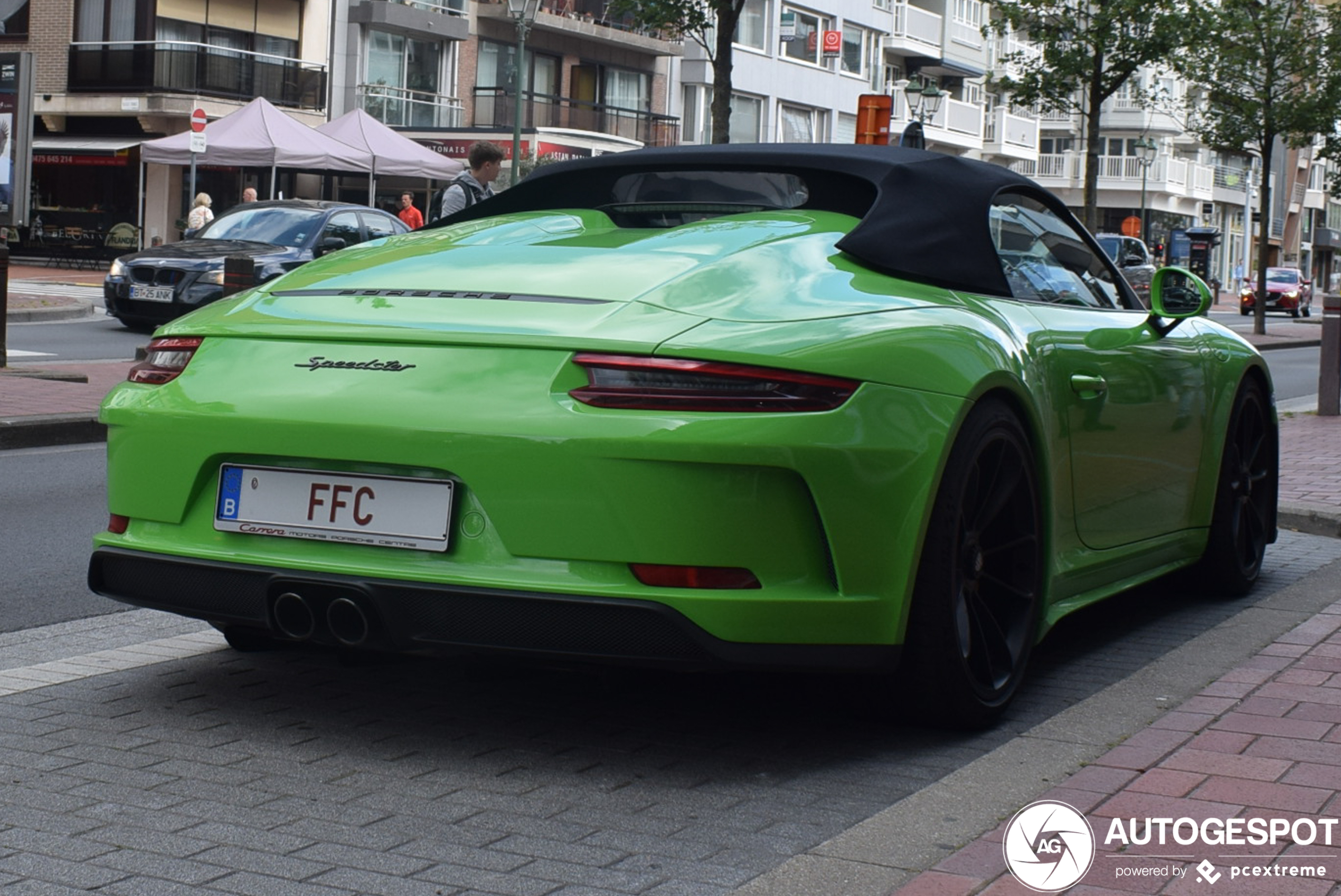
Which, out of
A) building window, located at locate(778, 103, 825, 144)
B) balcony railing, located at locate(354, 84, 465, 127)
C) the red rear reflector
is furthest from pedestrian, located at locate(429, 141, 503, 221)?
building window, located at locate(778, 103, 825, 144)

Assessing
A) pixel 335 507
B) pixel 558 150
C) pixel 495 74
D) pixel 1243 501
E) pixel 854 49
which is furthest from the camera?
pixel 854 49

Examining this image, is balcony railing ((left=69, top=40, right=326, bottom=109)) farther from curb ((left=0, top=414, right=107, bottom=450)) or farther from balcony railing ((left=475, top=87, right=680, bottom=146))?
curb ((left=0, top=414, right=107, bottom=450))

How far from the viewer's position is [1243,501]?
20.6ft

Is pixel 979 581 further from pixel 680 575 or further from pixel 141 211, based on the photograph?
pixel 141 211

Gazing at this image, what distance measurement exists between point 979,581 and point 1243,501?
2341mm

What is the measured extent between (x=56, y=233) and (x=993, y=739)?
38.0 meters

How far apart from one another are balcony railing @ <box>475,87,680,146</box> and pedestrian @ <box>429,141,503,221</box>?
1321 inches

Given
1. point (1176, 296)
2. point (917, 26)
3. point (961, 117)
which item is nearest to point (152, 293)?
point (1176, 296)

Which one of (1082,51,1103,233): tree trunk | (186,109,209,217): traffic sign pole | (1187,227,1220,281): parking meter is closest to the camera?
(186,109,209,217): traffic sign pole

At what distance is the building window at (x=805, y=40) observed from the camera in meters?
59.2

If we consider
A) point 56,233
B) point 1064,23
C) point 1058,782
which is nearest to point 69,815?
point 1058,782

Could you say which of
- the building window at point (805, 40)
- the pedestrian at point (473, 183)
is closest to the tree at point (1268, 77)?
the building window at point (805, 40)

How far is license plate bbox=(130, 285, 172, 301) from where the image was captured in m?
18.9

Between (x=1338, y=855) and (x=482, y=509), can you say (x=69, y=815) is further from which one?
(x=1338, y=855)
